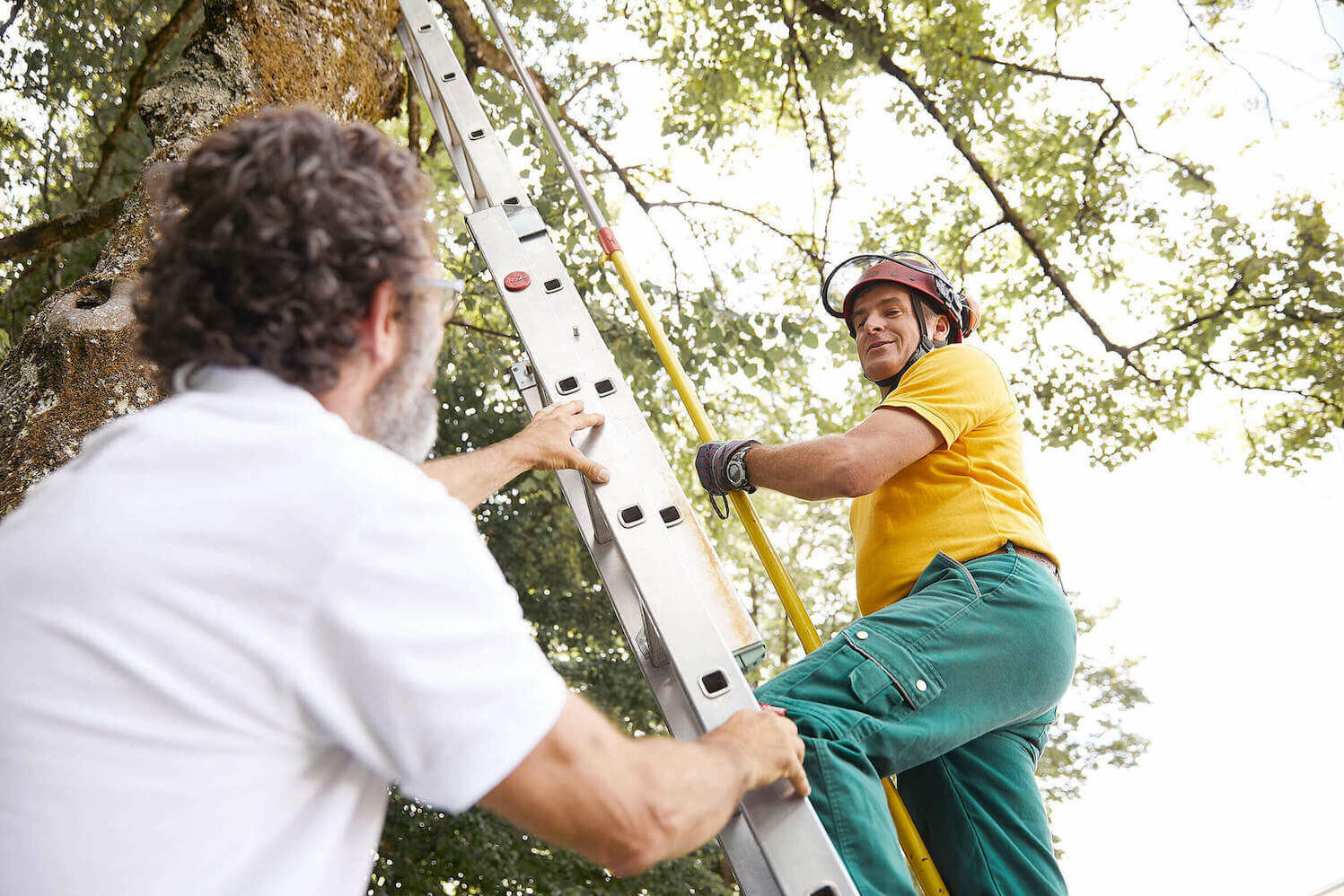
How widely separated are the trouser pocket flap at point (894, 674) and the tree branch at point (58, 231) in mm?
4237

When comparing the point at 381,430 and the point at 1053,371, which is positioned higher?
the point at 1053,371

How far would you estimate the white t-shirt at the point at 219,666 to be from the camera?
0.87 metres

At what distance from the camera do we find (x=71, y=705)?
2.87ft

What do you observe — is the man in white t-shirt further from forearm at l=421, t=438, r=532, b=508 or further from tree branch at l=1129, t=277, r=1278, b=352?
tree branch at l=1129, t=277, r=1278, b=352

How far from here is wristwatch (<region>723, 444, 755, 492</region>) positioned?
2.28 metres

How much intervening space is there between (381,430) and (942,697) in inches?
49.1

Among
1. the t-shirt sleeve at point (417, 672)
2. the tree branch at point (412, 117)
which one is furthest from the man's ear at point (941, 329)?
the tree branch at point (412, 117)

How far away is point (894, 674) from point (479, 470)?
103cm

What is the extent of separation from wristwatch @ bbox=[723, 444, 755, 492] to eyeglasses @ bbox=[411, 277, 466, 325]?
3.42 feet

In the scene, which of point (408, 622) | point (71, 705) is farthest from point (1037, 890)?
point (71, 705)

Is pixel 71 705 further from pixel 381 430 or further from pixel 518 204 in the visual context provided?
pixel 518 204

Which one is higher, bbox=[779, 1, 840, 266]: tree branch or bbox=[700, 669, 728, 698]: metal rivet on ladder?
bbox=[779, 1, 840, 266]: tree branch

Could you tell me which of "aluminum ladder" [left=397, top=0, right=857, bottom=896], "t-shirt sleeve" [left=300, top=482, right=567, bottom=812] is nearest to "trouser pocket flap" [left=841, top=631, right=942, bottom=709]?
"aluminum ladder" [left=397, top=0, right=857, bottom=896]

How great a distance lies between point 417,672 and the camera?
2.89 feet
